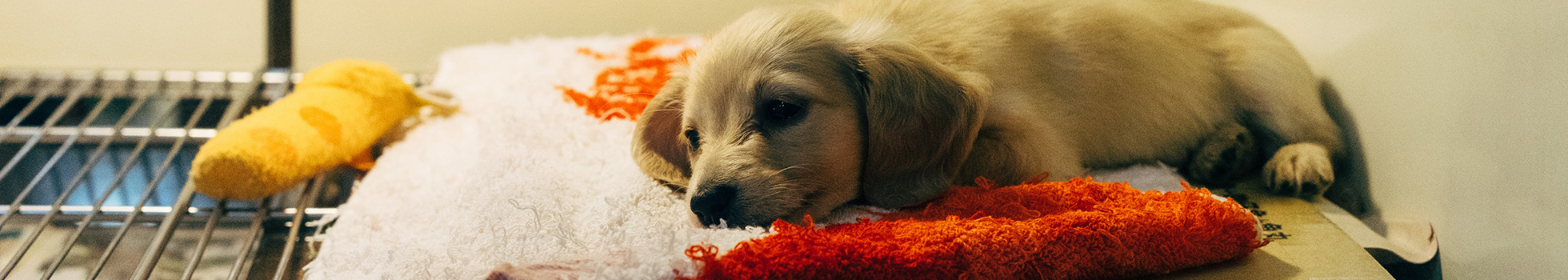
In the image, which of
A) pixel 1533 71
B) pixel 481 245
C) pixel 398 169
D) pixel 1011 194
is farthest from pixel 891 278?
pixel 398 169

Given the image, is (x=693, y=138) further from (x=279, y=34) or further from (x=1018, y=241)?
(x=279, y=34)

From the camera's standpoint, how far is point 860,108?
1581 millimetres

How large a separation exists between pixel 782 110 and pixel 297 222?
1002 millimetres

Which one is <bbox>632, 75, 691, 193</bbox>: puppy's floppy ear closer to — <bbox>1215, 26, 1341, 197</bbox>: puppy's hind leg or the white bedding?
the white bedding

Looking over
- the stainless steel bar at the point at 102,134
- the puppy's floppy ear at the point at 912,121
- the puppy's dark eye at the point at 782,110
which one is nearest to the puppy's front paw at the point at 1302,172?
the puppy's floppy ear at the point at 912,121

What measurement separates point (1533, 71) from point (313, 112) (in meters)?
2.32

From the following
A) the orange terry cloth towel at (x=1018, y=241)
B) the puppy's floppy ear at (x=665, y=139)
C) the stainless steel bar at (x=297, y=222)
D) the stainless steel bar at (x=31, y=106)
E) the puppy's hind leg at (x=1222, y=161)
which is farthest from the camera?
the stainless steel bar at (x=31, y=106)

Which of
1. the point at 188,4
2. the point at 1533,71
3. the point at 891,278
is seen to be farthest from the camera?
the point at 188,4

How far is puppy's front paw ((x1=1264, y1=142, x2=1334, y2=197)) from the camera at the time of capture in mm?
1916

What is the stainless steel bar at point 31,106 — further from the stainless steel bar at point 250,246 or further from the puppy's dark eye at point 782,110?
the puppy's dark eye at point 782,110

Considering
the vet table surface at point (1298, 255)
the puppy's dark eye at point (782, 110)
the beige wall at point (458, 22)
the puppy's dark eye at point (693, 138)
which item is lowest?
the vet table surface at point (1298, 255)

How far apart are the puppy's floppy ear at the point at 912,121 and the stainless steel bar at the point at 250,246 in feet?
3.63

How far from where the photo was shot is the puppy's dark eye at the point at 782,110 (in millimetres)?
1516

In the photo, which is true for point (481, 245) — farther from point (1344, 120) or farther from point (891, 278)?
point (1344, 120)
